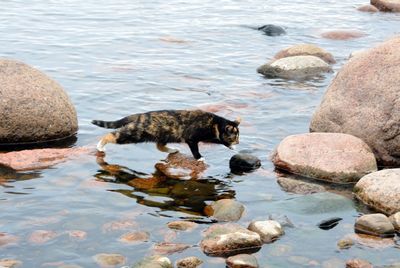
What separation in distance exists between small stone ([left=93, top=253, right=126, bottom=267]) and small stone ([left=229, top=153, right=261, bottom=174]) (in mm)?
3410

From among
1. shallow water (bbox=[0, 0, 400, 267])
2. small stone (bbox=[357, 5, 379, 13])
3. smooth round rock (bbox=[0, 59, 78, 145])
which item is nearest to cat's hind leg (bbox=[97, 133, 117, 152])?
shallow water (bbox=[0, 0, 400, 267])

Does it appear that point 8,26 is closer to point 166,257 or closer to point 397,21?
point 397,21

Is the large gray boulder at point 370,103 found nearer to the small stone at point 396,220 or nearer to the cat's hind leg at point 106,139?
the small stone at point 396,220

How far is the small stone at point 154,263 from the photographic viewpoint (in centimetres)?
766

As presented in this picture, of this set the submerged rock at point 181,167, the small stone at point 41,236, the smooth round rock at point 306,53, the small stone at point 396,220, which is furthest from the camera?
the smooth round rock at point 306,53

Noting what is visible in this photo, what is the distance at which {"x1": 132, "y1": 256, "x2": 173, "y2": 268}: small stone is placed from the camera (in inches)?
302

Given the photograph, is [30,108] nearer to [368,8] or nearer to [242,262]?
[242,262]

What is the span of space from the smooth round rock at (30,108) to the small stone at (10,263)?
411cm

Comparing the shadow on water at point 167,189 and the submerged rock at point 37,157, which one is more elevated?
the submerged rock at point 37,157

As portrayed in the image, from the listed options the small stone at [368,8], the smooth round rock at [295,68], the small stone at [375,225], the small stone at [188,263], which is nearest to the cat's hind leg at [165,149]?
the small stone at [375,225]

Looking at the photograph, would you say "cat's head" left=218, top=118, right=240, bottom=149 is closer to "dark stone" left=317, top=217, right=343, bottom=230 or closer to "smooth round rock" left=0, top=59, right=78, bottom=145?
"smooth round rock" left=0, top=59, right=78, bottom=145

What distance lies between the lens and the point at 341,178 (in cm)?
1061

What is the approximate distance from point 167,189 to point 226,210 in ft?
4.02

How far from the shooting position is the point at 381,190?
9.62 metres
